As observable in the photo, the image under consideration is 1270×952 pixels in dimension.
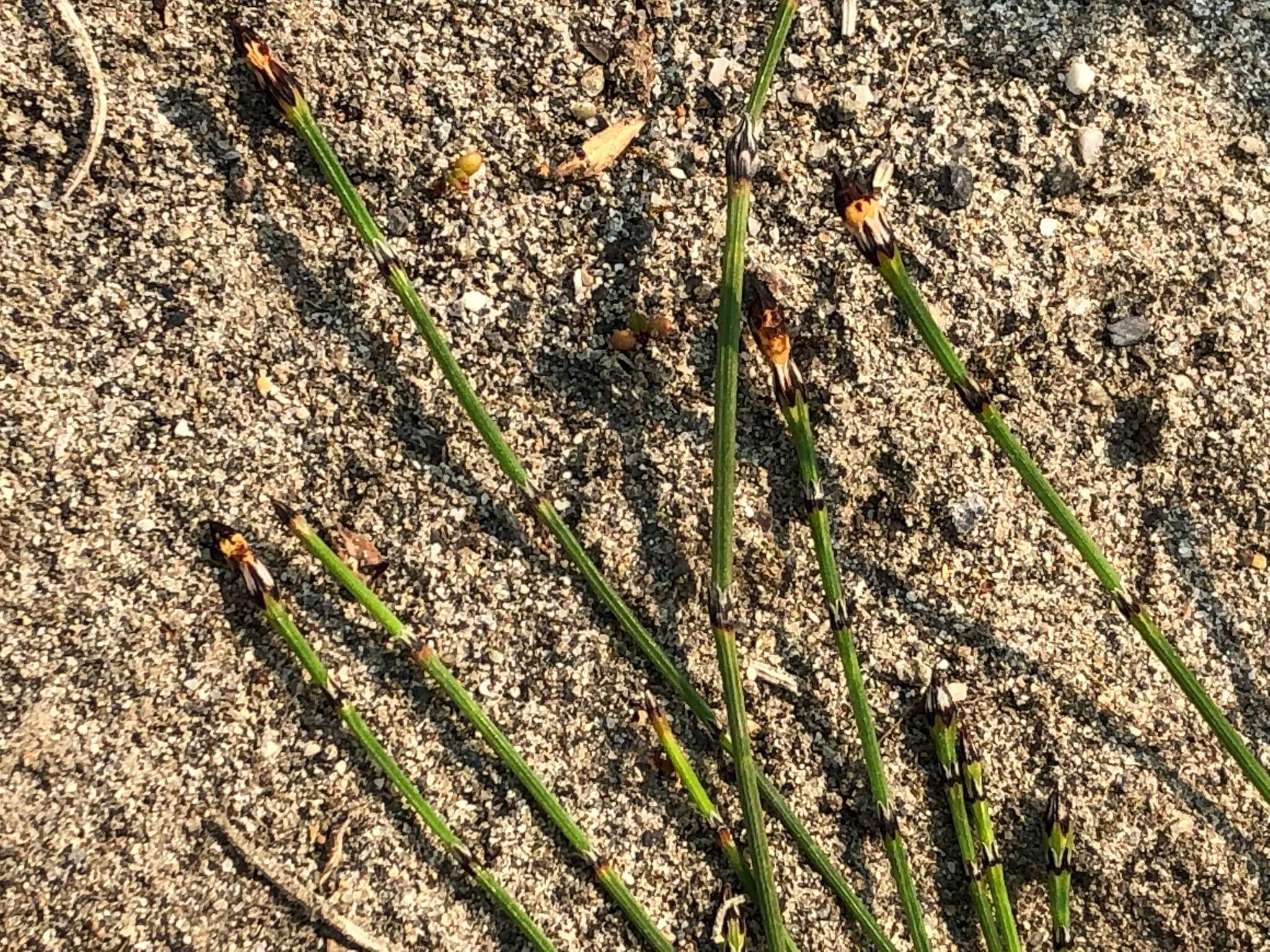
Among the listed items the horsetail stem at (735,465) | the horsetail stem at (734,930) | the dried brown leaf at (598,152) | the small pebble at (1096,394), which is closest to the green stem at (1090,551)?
the small pebble at (1096,394)

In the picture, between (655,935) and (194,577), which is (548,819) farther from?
(194,577)

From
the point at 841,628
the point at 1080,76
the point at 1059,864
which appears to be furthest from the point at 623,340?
the point at 1059,864

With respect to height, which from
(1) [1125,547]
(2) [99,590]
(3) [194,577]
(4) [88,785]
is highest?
(1) [1125,547]

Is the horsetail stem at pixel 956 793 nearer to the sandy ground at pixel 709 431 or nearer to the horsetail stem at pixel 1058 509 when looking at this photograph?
the sandy ground at pixel 709 431

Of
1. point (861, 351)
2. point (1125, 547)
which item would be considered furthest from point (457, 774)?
point (1125, 547)

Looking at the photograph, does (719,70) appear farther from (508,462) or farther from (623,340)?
(508,462)

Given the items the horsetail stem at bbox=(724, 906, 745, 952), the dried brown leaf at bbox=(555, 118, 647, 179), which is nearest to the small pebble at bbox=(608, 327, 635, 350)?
the dried brown leaf at bbox=(555, 118, 647, 179)
